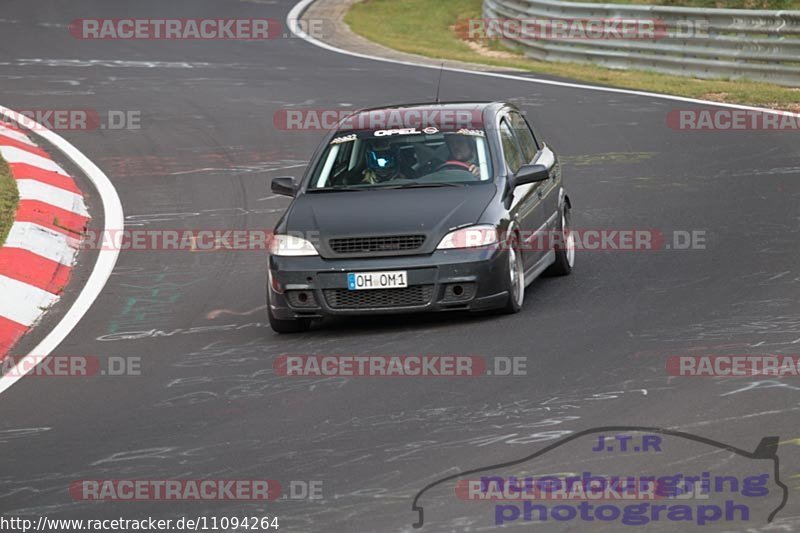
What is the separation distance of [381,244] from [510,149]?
191cm

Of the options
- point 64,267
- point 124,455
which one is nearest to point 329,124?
point 64,267

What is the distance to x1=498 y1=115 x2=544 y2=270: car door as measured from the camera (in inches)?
450

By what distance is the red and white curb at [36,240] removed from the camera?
39.0 feet


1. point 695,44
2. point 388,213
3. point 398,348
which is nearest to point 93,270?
point 388,213

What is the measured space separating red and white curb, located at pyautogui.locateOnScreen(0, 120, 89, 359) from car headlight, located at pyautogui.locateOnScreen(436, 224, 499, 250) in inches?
125

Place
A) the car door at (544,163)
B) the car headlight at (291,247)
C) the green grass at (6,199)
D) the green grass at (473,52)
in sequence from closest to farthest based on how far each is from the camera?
the car headlight at (291,247) < the car door at (544,163) < the green grass at (6,199) < the green grass at (473,52)

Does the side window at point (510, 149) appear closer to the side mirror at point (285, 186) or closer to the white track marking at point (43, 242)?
the side mirror at point (285, 186)

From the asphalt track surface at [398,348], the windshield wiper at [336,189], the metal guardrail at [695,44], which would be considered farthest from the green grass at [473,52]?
the windshield wiper at [336,189]

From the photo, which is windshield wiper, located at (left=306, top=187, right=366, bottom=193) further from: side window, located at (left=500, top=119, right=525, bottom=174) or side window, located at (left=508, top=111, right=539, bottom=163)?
side window, located at (left=508, top=111, right=539, bottom=163)

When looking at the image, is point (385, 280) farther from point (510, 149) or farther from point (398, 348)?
point (510, 149)

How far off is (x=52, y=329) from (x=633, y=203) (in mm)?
6326

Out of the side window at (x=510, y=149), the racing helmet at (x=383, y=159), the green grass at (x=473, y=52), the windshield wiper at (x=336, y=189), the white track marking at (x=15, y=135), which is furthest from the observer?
the green grass at (x=473, y=52)

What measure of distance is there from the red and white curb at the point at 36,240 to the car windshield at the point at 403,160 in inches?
94.9

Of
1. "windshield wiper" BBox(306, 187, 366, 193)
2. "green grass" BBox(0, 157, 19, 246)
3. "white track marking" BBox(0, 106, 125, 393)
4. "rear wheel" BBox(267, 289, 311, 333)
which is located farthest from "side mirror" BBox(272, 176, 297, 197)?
"green grass" BBox(0, 157, 19, 246)
